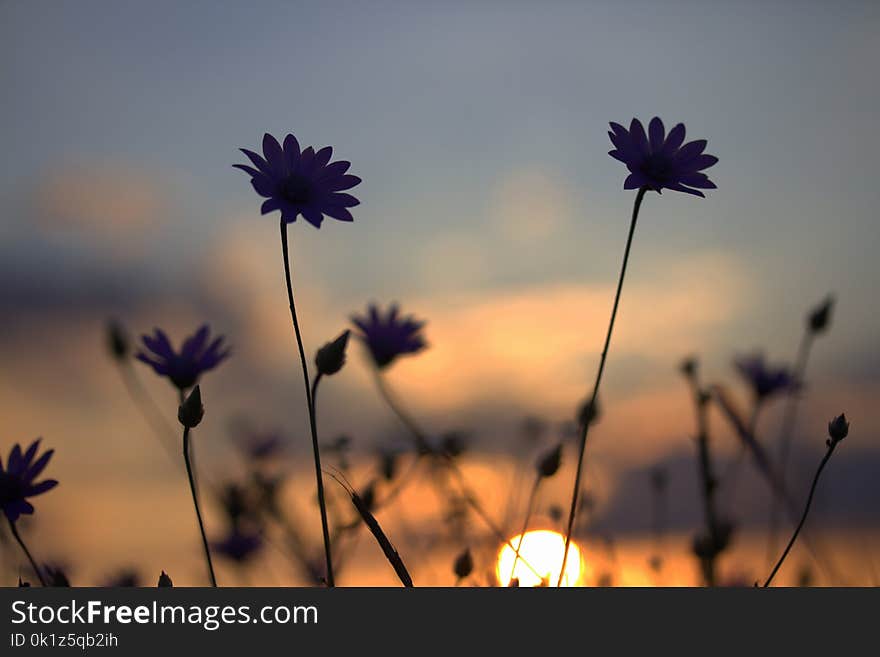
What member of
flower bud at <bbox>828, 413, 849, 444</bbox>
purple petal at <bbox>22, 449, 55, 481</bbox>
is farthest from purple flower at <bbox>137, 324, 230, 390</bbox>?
flower bud at <bbox>828, 413, 849, 444</bbox>

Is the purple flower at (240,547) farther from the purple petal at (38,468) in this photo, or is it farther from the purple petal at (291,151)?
the purple petal at (291,151)

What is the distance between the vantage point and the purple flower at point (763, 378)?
3.86m

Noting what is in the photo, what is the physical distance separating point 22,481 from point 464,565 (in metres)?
1.03

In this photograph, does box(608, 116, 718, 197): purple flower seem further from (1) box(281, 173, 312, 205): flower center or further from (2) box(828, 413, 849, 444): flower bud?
(1) box(281, 173, 312, 205): flower center

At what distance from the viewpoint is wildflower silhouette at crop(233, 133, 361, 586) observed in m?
1.85

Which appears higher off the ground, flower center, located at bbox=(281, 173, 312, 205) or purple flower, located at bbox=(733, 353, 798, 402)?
purple flower, located at bbox=(733, 353, 798, 402)

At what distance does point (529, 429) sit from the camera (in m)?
3.70

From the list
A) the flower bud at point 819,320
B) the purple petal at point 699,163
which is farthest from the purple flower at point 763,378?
the purple petal at point 699,163

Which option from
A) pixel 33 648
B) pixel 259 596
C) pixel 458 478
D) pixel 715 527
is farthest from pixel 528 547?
pixel 33 648

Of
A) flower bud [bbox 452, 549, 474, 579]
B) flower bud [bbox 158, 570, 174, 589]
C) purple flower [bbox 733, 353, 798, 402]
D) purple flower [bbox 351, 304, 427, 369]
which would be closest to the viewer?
flower bud [bbox 158, 570, 174, 589]

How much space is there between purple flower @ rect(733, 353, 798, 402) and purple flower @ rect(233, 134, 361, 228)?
2.58 m

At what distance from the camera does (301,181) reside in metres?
1.91

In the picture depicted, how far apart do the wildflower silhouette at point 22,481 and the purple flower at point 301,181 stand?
0.76 meters

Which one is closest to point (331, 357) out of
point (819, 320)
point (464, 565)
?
point (464, 565)
